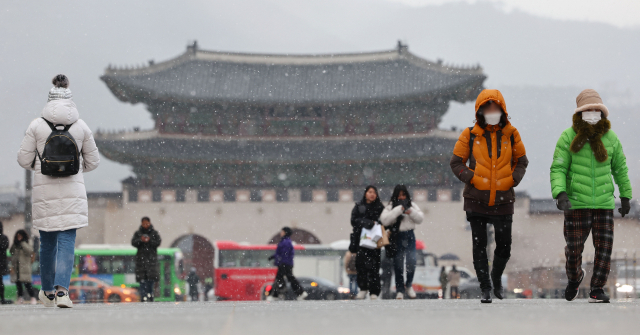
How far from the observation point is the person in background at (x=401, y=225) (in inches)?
305

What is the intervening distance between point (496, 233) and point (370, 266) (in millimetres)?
2495

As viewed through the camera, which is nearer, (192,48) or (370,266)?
(370,266)

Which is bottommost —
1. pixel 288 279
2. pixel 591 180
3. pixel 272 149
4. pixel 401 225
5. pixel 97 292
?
pixel 97 292

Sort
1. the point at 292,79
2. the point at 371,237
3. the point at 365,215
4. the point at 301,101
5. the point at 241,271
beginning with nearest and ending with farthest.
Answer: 1. the point at 371,237
2. the point at 365,215
3. the point at 241,271
4. the point at 301,101
5. the point at 292,79

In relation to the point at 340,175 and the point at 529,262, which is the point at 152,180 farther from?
the point at 529,262

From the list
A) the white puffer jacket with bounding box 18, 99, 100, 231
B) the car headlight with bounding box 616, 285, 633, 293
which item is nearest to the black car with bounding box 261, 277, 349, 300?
the car headlight with bounding box 616, 285, 633, 293

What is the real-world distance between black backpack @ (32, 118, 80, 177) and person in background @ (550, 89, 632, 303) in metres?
3.24

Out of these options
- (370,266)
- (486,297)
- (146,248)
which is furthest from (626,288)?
(486,297)

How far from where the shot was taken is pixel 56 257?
5.04 meters

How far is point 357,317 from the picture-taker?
3.23 metres

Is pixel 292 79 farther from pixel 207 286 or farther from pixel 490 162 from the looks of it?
pixel 490 162

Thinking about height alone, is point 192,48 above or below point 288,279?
above

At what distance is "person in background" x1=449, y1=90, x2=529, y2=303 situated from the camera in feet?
16.7

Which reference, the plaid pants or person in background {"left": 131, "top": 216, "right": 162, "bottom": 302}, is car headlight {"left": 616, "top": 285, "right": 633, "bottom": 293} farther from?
the plaid pants
